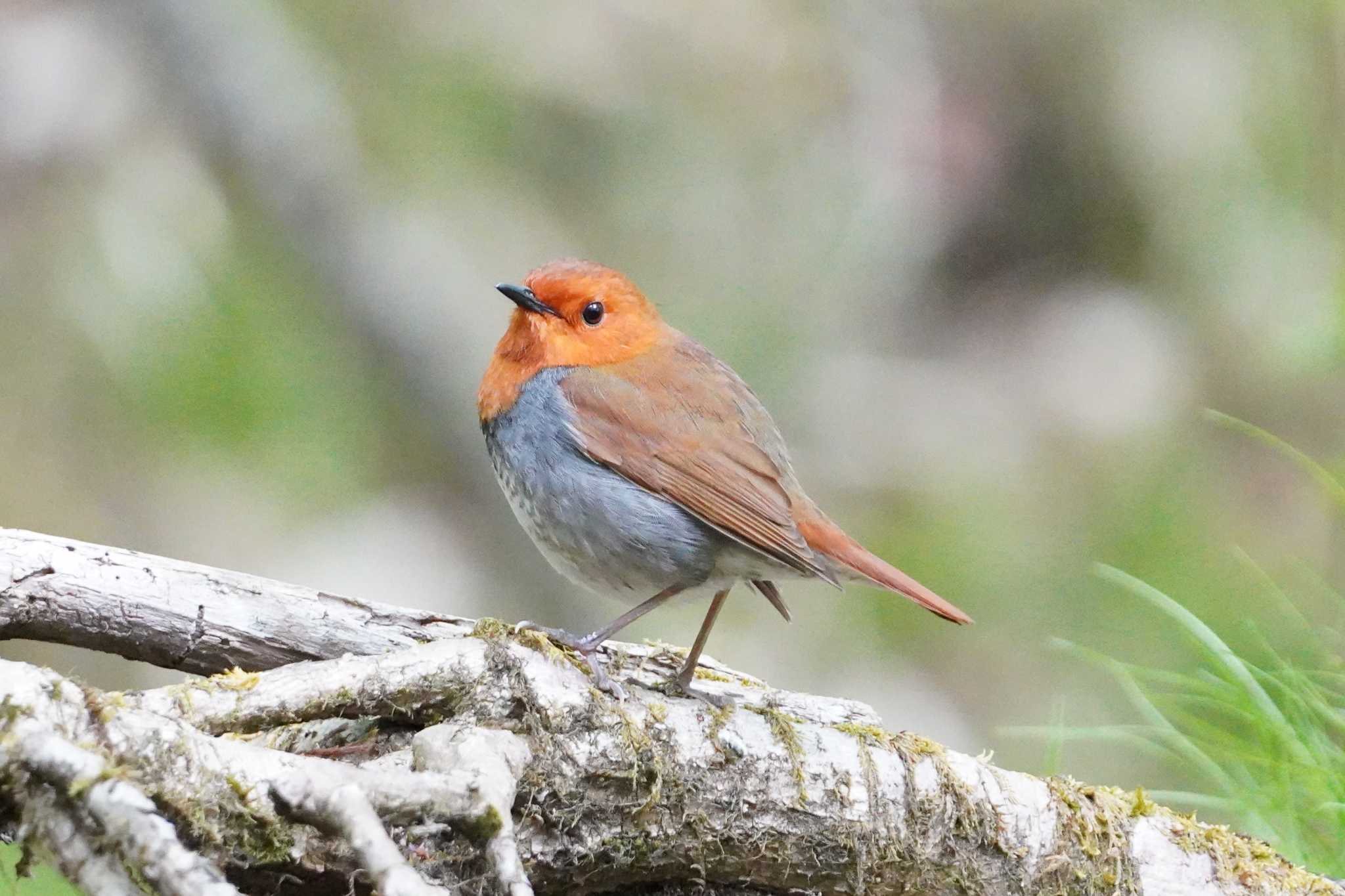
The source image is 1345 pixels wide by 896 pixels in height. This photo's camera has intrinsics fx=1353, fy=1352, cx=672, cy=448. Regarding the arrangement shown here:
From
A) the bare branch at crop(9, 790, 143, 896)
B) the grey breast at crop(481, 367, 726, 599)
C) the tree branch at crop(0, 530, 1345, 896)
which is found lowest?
the bare branch at crop(9, 790, 143, 896)

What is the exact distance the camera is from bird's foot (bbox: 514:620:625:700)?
107 inches

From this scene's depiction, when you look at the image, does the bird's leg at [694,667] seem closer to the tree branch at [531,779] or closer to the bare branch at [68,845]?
the tree branch at [531,779]

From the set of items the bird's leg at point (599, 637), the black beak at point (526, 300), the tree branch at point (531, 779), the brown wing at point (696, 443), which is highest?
the black beak at point (526, 300)

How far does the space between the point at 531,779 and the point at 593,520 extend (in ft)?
3.63

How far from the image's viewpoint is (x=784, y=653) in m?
6.26

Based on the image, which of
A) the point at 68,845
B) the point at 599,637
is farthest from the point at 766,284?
the point at 68,845

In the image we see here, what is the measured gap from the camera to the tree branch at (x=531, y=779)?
196 centimetres

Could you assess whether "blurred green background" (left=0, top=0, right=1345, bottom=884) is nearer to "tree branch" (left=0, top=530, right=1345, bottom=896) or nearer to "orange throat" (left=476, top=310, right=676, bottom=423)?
"orange throat" (left=476, top=310, right=676, bottom=423)

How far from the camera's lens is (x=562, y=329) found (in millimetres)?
3842

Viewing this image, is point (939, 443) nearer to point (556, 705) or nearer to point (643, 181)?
point (643, 181)

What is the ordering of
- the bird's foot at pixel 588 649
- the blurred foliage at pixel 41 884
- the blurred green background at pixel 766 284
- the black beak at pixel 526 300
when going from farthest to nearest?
the blurred green background at pixel 766 284
the black beak at pixel 526 300
the blurred foliage at pixel 41 884
the bird's foot at pixel 588 649

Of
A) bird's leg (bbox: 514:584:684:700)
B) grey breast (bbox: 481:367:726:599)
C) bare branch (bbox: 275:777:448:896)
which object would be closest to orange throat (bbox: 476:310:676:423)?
grey breast (bbox: 481:367:726:599)

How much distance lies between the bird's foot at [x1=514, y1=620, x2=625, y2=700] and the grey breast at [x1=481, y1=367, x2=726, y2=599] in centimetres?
28

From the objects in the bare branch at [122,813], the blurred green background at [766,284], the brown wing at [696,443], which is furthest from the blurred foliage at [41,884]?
the blurred green background at [766,284]
